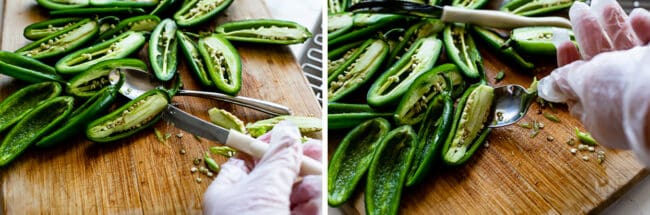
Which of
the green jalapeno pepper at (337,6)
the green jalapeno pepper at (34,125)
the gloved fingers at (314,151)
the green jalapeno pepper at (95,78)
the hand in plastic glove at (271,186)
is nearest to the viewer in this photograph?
A: the hand in plastic glove at (271,186)

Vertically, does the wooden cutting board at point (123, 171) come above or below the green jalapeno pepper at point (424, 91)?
above

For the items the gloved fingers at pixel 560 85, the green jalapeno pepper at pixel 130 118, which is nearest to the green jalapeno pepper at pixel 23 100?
the green jalapeno pepper at pixel 130 118

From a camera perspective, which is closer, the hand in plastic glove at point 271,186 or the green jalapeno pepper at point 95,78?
the hand in plastic glove at point 271,186

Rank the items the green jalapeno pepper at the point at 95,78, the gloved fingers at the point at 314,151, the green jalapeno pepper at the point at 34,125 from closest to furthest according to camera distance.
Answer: the gloved fingers at the point at 314,151 → the green jalapeno pepper at the point at 34,125 → the green jalapeno pepper at the point at 95,78

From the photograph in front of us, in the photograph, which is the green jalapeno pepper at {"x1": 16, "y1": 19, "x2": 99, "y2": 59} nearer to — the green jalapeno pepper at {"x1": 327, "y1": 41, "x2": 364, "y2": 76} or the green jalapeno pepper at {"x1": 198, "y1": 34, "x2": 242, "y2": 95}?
the green jalapeno pepper at {"x1": 198, "y1": 34, "x2": 242, "y2": 95}

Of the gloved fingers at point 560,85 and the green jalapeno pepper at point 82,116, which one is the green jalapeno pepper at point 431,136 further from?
the green jalapeno pepper at point 82,116

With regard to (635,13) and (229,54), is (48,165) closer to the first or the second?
(229,54)

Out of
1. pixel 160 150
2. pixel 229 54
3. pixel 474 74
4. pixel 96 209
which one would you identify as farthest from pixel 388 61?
pixel 96 209
